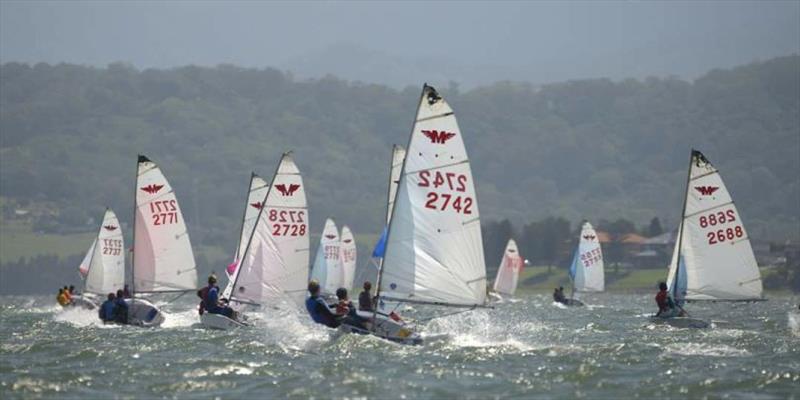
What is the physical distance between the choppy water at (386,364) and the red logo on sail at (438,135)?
514 cm

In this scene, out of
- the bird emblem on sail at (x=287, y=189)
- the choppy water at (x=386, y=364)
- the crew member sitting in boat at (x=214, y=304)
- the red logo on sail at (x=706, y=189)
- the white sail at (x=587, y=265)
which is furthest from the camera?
the white sail at (x=587, y=265)

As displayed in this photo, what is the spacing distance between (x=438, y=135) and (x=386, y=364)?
5949 millimetres

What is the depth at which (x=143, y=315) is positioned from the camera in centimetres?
4859

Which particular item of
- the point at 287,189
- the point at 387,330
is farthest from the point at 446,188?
the point at 287,189

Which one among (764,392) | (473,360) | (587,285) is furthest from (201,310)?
(587,285)

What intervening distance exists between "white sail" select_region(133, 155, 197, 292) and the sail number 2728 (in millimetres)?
17284

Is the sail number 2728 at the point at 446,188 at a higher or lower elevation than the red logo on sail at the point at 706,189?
lower

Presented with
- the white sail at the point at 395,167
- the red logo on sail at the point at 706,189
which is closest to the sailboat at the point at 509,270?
the white sail at the point at 395,167

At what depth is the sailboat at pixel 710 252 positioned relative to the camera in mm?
50469

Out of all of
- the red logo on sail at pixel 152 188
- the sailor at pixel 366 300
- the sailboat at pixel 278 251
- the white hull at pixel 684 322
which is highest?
the red logo on sail at pixel 152 188

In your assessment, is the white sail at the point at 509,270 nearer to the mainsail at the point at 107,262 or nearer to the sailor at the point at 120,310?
the mainsail at the point at 107,262

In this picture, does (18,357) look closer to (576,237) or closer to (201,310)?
(201,310)

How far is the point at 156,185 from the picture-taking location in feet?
172

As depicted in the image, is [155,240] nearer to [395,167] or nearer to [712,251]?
[395,167]
